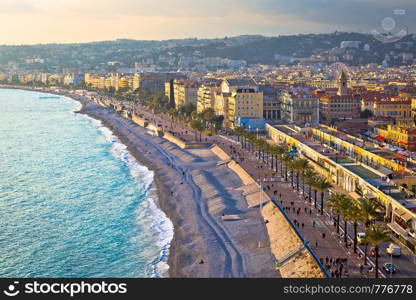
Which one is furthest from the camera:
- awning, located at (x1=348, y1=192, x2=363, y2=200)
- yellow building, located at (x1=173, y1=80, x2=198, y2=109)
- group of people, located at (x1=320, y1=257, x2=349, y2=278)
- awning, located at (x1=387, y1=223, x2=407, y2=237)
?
yellow building, located at (x1=173, y1=80, x2=198, y2=109)

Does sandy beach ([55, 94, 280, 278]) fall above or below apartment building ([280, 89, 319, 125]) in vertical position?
below

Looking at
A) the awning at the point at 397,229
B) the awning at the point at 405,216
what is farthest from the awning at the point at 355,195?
the awning at the point at 397,229

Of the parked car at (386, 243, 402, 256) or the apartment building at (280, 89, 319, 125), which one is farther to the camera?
the apartment building at (280, 89, 319, 125)

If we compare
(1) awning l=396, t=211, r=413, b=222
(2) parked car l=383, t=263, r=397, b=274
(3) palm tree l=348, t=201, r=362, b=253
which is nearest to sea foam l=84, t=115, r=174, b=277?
(3) palm tree l=348, t=201, r=362, b=253

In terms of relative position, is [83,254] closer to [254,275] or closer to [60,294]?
[254,275]

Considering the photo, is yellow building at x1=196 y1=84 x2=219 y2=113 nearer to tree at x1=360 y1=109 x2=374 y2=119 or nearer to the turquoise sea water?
the turquoise sea water

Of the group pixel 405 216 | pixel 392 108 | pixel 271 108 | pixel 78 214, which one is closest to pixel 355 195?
pixel 405 216

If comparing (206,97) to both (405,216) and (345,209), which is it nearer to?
(405,216)
